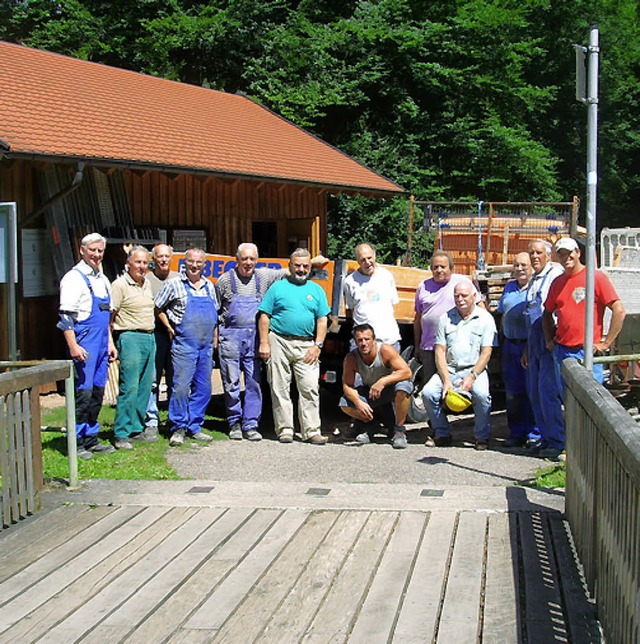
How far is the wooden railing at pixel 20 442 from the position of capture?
532cm

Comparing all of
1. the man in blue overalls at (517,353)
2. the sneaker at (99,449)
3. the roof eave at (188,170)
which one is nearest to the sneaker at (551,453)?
the man in blue overalls at (517,353)

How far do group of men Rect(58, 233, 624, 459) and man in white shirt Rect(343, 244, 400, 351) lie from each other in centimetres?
1

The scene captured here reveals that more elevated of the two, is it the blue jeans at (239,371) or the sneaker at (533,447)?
the blue jeans at (239,371)

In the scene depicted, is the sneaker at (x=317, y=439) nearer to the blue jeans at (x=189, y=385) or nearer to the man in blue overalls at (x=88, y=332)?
the blue jeans at (x=189, y=385)

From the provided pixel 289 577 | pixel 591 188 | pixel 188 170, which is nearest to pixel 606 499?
pixel 289 577

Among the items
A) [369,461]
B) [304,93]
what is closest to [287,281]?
[369,461]

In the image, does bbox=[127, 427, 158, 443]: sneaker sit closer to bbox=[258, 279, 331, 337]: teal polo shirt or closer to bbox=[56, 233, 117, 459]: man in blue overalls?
bbox=[56, 233, 117, 459]: man in blue overalls

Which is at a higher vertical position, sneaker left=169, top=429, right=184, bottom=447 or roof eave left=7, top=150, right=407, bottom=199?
roof eave left=7, top=150, right=407, bottom=199

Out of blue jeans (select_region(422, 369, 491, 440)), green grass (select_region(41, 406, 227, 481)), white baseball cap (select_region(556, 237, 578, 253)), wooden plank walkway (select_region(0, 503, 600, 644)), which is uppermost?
white baseball cap (select_region(556, 237, 578, 253))

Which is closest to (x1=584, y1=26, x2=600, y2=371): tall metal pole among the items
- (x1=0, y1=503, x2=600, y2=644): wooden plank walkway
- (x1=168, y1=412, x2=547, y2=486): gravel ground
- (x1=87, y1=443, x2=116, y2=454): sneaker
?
(x1=0, y1=503, x2=600, y2=644): wooden plank walkway

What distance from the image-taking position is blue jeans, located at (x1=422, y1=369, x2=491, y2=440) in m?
8.31

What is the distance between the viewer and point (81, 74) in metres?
17.3

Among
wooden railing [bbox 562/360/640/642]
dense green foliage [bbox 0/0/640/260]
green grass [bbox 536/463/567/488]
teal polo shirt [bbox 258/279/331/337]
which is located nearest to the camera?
wooden railing [bbox 562/360/640/642]

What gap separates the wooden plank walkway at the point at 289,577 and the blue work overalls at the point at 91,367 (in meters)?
2.01
